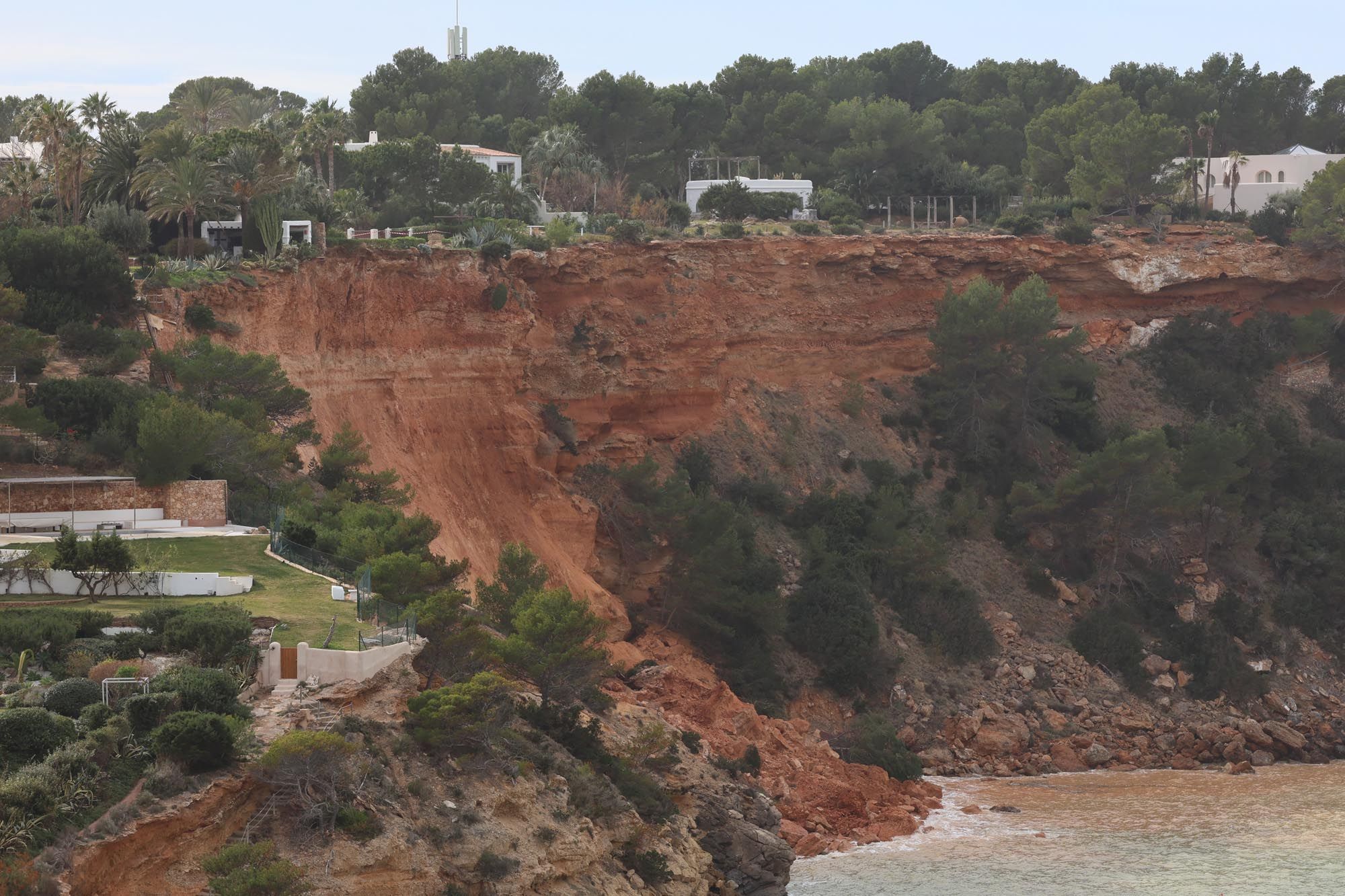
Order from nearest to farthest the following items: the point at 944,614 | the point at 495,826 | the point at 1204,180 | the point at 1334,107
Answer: the point at 495,826 → the point at 944,614 → the point at 1204,180 → the point at 1334,107

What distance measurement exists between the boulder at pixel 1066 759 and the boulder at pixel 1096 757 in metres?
0.16

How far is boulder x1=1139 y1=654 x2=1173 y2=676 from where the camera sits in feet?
194

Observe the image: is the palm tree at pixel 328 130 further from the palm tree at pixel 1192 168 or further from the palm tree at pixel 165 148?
the palm tree at pixel 1192 168

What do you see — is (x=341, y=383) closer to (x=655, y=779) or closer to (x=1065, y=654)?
(x=655, y=779)

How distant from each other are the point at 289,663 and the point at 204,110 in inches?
Answer: 1784

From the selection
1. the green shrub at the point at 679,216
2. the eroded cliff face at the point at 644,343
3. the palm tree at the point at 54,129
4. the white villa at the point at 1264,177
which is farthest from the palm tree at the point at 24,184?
the white villa at the point at 1264,177

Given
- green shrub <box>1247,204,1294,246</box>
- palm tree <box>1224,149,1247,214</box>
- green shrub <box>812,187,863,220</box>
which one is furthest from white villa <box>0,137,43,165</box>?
palm tree <box>1224,149,1247,214</box>

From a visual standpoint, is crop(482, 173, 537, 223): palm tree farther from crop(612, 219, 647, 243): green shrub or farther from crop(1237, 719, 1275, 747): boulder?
crop(1237, 719, 1275, 747): boulder

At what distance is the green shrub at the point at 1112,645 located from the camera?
193 ft

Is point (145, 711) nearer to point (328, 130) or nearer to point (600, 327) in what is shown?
point (600, 327)

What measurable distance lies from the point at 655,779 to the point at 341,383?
18.4 m

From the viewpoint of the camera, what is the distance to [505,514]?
183 ft

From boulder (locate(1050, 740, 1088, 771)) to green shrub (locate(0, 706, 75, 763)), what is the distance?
34.8 m

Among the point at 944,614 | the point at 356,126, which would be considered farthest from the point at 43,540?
the point at 356,126
